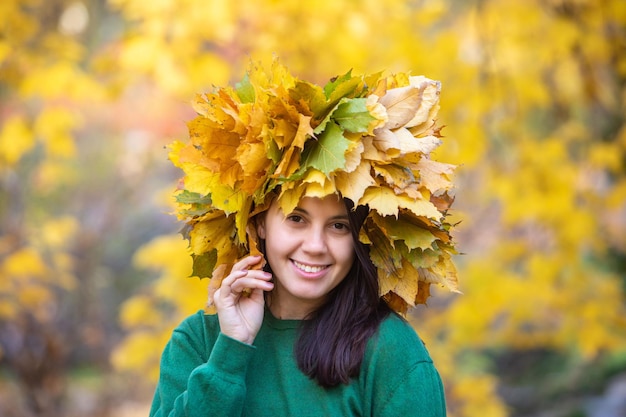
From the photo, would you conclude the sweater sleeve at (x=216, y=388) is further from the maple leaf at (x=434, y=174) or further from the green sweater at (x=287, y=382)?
the maple leaf at (x=434, y=174)

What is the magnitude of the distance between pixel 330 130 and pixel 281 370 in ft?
2.23

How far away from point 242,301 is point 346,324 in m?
0.29

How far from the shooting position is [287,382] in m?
2.21

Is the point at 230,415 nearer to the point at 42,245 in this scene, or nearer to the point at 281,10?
the point at 281,10

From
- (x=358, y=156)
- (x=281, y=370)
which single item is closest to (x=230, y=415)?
(x=281, y=370)

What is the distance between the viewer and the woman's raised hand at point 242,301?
216cm

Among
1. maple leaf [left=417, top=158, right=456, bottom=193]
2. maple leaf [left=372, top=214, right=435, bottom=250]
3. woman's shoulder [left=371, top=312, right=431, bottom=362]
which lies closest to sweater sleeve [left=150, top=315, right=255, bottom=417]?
woman's shoulder [left=371, top=312, right=431, bottom=362]

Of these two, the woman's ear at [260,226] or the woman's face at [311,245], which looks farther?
the woman's ear at [260,226]

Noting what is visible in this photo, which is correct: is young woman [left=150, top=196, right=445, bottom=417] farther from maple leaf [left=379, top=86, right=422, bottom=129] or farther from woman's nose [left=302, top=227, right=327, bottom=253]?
maple leaf [left=379, top=86, right=422, bottom=129]

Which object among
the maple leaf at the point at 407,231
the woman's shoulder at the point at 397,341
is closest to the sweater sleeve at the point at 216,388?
the woman's shoulder at the point at 397,341

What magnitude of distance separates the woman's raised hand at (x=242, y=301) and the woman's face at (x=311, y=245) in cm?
6

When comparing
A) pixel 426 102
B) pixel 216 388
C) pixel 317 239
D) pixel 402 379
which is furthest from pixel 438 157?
pixel 216 388

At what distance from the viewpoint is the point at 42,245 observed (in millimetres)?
7496

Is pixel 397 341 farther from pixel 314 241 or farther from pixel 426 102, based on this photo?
pixel 426 102
